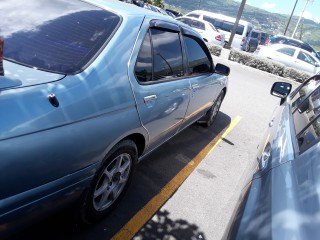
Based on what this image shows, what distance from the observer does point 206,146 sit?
17.2ft

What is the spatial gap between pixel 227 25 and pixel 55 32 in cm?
2157

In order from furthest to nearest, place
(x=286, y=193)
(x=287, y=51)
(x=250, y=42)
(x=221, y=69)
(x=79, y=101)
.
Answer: (x=250, y=42), (x=287, y=51), (x=221, y=69), (x=79, y=101), (x=286, y=193)

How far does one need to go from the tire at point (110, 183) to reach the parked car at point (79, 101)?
1cm

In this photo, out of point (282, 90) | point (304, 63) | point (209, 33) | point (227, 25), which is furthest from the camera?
point (227, 25)

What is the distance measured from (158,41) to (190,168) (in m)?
1.90

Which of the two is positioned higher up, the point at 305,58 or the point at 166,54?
the point at 166,54

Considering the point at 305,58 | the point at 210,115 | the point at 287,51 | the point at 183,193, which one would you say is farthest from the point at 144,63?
the point at 305,58

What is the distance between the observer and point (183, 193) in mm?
3725

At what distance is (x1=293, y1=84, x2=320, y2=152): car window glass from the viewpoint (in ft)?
6.67

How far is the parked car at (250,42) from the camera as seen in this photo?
73.9 feet

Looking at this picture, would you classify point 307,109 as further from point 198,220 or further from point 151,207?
point 151,207

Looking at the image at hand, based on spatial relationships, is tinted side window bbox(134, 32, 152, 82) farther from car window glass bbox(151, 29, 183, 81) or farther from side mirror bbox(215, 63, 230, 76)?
side mirror bbox(215, 63, 230, 76)

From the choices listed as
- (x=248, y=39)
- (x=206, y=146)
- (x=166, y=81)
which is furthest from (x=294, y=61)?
(x=166, y=81)

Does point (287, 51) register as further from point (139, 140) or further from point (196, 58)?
point (139, 140)
